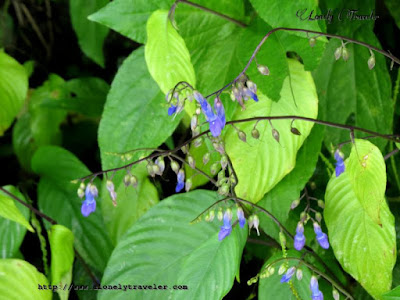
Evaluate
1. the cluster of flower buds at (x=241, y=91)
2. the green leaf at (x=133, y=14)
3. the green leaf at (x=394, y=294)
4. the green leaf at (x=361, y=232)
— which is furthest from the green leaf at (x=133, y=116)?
the green leaf at (x=394, y=294)

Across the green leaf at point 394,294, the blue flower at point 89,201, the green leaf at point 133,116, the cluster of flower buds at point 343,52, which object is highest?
the cluster of flower buds at point 343,52

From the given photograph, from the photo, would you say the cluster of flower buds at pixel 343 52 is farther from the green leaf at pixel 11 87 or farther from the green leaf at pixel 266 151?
the green leaf at pixel 11 87

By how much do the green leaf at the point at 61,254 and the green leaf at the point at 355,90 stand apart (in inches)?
21.3

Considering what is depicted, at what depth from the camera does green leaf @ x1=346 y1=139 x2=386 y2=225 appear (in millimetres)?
759

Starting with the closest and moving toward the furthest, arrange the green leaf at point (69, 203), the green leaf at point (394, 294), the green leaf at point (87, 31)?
the green leaf at point (394, 294) → the green leaf at point (69, 203) → the green leaf at point (87, 31)

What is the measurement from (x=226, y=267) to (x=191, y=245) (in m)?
0.10

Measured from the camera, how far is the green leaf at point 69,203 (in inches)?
44.9

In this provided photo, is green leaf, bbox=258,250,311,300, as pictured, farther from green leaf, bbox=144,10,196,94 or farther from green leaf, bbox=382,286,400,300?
green leaf, bbox=144,10,196,94

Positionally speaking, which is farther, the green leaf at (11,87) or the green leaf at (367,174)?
the green leaf at (11,87)

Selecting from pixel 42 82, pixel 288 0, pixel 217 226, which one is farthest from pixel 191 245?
pixel 42 82

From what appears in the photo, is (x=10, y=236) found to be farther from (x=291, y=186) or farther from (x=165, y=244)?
(x=291, y=186)

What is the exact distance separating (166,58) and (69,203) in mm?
561

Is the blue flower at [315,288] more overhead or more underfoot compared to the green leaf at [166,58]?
more underfoot

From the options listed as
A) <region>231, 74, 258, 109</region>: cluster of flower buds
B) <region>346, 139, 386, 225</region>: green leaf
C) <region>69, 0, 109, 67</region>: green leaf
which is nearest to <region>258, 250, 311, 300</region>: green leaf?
<region>346, 139, 386, 225</region>: green leaf
